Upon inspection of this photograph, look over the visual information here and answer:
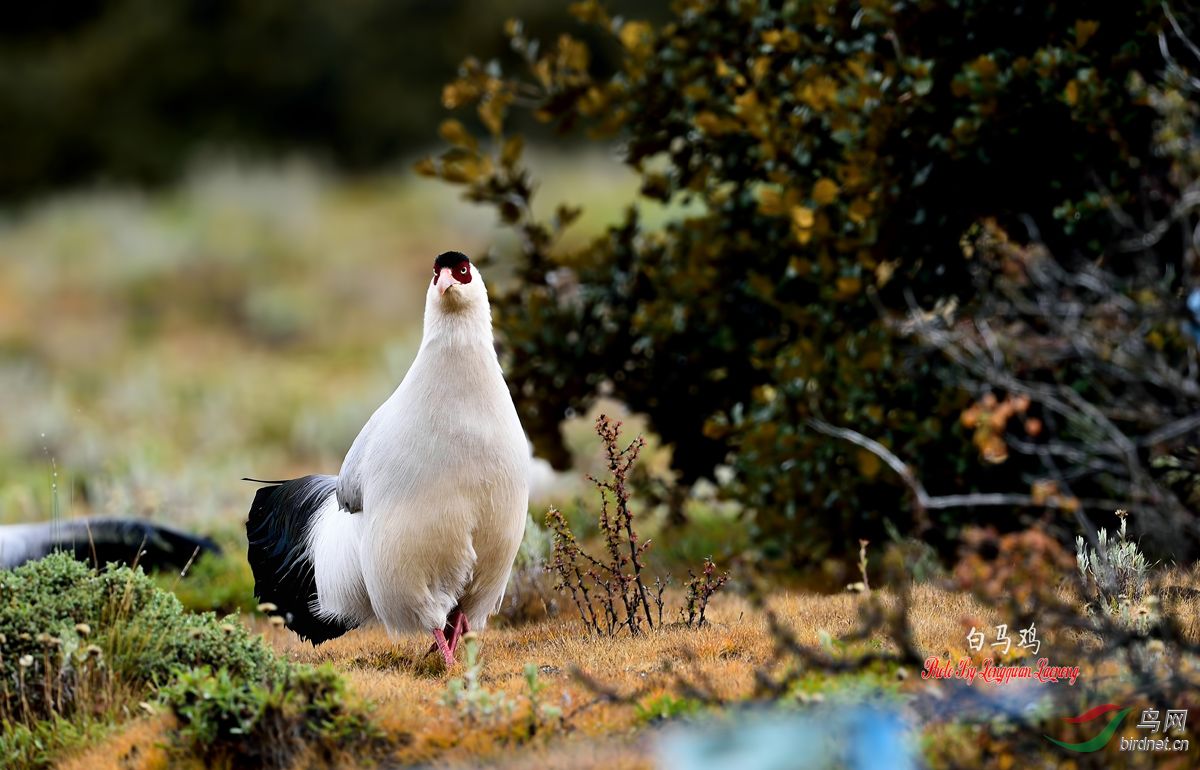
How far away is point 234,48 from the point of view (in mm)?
27859

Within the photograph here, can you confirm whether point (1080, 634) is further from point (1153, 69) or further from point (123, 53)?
point (123, 53)

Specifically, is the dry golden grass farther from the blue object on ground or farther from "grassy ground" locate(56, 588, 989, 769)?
the blue object on ground

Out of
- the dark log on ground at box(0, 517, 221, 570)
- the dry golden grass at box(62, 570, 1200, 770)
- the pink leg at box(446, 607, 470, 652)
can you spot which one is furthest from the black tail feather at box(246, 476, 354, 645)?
the dark log on ground at box(0, 517, 221, 570)

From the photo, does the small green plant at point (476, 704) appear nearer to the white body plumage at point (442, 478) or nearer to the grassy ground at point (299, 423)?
the grassy ground at point (299, 423)

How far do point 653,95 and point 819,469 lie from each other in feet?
7.80

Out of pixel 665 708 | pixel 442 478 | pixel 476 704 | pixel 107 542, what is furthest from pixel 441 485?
pixel 107 542

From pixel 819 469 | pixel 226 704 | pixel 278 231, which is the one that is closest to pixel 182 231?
pixel 278 231

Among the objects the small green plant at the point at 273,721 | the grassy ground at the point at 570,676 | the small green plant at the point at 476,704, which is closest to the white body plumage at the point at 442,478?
the grassy ground at the point at 570,676

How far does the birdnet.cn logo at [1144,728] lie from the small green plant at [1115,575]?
106cm

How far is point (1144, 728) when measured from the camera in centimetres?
364

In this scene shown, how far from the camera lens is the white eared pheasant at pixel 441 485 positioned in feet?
15.5

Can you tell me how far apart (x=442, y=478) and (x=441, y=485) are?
0.08 feet

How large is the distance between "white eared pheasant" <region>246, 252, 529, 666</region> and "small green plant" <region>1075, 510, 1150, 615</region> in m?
2.03

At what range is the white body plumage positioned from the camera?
4.73 m
